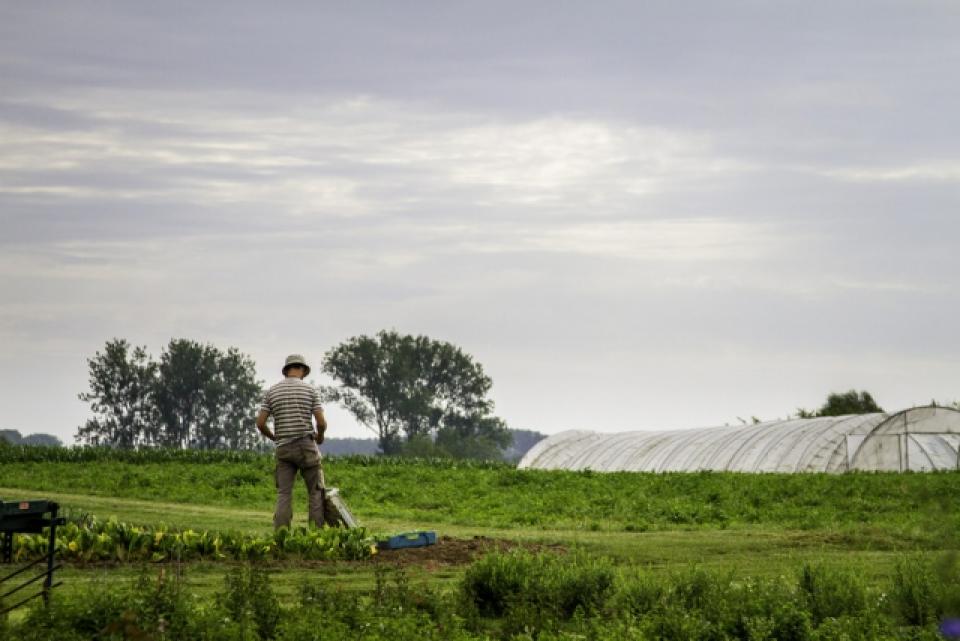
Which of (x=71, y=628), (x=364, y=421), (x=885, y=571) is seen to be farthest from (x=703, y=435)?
(x=364, y=421)

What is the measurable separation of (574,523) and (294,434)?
6.34m

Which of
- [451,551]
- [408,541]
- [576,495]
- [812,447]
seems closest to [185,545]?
[408,541]

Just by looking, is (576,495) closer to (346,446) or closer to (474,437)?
(474,437)

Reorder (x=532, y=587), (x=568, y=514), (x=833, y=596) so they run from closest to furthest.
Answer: (x=833, y=596) < (x=532, y=587) < (x=568, y=514)

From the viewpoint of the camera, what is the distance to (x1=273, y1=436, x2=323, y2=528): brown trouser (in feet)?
54.3

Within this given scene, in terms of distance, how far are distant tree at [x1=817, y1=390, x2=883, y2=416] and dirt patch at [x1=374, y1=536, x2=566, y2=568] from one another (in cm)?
4104

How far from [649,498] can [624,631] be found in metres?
16.2

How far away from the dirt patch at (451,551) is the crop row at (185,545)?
410 millimetres

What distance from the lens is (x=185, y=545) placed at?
14.4m

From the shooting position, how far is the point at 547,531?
789 inches

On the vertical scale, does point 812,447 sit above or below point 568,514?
above

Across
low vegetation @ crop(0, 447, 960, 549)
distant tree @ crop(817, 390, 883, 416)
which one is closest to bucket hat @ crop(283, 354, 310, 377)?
low vegetation @ crop(0, 447, 960, 549)

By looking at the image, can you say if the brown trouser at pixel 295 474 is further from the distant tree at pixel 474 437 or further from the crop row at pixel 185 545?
the distant tree at pixel 474 437

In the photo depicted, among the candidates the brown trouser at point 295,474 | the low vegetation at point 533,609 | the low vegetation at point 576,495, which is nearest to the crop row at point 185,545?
the brown trouser at point 295,474
